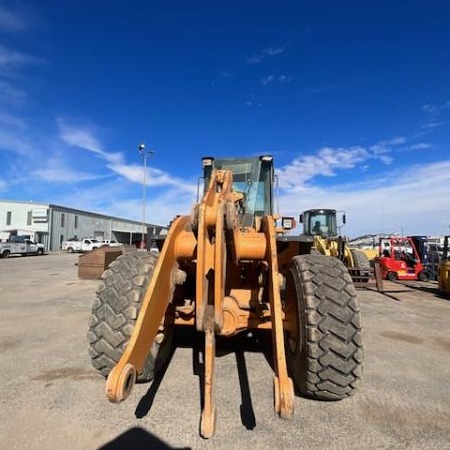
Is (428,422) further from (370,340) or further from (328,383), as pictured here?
(370,340)

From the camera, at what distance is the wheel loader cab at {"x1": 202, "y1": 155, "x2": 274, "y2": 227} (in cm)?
679

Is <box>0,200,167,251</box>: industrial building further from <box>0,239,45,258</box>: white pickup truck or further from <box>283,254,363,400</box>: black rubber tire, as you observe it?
<box>283,254,363,400</box>: black rubber tire

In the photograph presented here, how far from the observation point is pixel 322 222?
1595 centimetres

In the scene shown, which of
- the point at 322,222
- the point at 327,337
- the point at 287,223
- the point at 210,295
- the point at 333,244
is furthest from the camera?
the point at 322,222

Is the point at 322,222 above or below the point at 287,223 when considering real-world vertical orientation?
above

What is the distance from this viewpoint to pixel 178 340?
5785 millimetres

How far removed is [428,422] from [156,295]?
257 centimetres

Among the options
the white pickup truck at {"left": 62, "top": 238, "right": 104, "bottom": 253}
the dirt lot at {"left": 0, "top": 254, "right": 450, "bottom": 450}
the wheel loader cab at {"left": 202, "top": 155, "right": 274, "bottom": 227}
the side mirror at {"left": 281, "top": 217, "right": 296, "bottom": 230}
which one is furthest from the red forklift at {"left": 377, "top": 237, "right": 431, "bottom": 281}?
the white pickup truck at {"left": 62, "top": 238, "right": 104, "bottom": 253}

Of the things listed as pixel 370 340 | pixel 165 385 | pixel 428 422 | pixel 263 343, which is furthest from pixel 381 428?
pixel 370 340

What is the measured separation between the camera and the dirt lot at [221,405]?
312 centimetres

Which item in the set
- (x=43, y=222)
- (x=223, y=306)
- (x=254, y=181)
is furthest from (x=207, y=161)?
(x=43, y=222)

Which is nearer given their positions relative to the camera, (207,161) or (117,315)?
(117,315)

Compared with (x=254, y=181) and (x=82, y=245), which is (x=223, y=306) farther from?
(x=82, y=245)

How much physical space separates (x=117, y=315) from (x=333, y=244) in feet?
37.4
